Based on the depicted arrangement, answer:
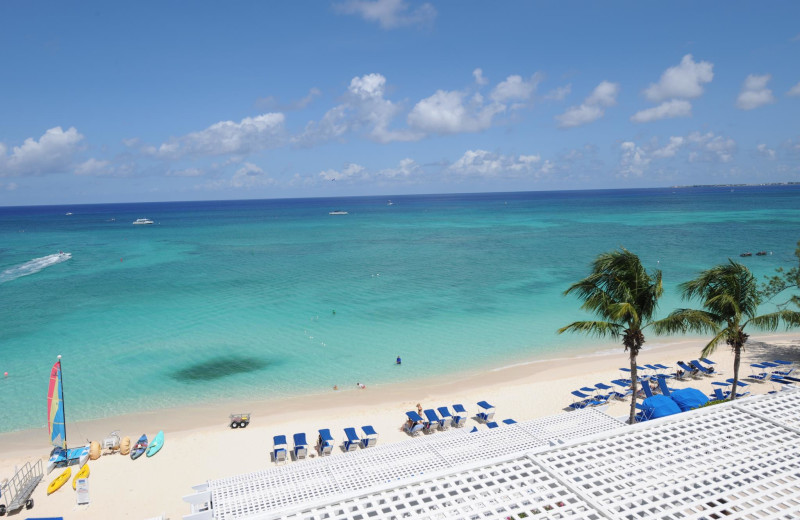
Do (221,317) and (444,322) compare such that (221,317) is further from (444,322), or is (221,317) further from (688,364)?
(688,364)

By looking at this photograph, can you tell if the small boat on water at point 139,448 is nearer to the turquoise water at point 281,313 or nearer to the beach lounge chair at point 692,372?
the turquoise water at point 281,313

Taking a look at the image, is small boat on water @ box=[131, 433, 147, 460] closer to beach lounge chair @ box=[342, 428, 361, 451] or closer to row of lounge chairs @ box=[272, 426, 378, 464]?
row of lounge chairs @ box=[272, 426, 378, 464]

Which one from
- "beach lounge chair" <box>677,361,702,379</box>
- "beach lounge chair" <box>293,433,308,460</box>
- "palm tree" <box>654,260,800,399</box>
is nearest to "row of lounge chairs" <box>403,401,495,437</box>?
"beach lounge chair" <box>293,433,308,460</box>

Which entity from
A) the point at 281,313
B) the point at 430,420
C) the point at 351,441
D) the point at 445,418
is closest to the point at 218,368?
the point at 281,313

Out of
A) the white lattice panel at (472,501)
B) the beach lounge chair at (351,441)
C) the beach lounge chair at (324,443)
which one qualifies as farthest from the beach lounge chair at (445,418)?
the white lattice panel at (472,501)

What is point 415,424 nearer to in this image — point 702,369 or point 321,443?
point 321,443

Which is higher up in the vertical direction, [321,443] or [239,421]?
[321,443]
